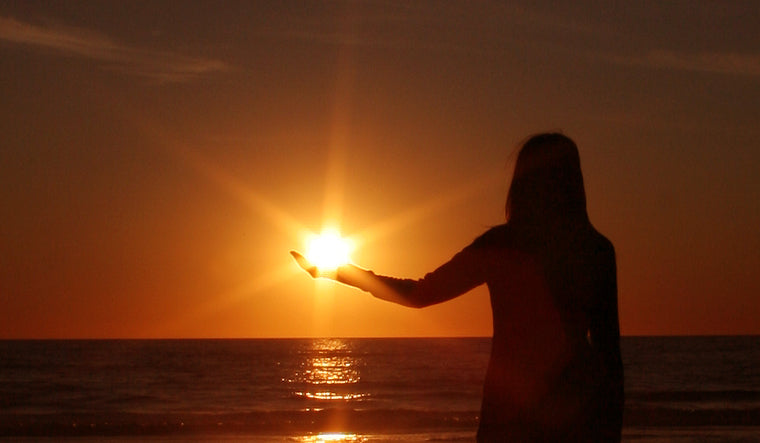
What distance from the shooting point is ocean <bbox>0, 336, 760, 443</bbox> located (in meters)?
16.9

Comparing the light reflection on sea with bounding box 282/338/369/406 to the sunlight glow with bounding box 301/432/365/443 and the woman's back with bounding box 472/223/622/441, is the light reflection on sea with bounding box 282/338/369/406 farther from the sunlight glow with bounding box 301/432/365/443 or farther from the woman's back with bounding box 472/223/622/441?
the woman's back with bounding box 472/223/622/441

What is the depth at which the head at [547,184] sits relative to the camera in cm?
270

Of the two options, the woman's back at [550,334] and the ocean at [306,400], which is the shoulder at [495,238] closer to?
the woman's back at [550,334]

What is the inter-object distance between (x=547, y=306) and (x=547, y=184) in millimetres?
312

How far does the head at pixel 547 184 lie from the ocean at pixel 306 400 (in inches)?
486

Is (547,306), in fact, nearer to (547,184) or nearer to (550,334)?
(550,334)

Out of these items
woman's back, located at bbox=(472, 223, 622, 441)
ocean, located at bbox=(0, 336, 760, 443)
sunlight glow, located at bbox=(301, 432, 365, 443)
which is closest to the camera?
woman's back, located at bbox=(472, 223, 622, 441)

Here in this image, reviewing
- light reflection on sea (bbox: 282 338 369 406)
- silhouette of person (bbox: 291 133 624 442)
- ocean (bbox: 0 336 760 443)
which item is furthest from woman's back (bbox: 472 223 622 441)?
light reflection on sea (bbox: 282 338 369 406)

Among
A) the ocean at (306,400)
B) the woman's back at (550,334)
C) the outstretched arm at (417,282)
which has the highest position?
the ocean at (306,400)

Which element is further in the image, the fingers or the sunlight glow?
the sunlight glow

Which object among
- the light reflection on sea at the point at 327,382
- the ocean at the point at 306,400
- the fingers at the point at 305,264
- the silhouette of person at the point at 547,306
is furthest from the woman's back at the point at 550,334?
the light reflection on sea at the point at 327,382

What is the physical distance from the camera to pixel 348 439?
15203mm

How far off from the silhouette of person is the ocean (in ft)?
40.5

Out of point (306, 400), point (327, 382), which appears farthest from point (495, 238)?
point (327, 382)
